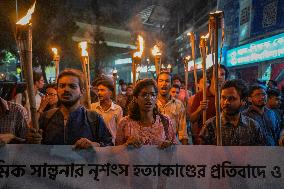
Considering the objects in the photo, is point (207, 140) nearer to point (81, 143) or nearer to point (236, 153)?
point (236, 153)

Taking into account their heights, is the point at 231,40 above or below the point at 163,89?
above

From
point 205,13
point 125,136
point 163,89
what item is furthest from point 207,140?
point 205,13

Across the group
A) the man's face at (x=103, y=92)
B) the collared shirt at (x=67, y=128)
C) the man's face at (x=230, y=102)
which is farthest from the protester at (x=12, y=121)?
the man's face at (x=230, y=102)

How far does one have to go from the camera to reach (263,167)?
3.02 metres

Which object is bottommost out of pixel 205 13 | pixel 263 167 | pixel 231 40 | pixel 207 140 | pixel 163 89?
pixel 263 167

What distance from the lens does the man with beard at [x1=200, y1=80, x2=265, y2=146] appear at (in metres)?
3.28

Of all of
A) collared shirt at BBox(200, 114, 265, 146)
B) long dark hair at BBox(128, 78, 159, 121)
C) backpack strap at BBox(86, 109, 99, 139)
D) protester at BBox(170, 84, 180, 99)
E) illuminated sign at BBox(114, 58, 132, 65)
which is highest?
illuminated sign at BBox(114, 58, 132, 65)

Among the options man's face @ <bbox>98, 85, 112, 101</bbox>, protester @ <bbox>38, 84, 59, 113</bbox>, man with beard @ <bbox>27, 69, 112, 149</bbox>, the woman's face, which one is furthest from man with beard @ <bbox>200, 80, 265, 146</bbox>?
protester @ <bbox>38, 84, 59, 113</bbox>

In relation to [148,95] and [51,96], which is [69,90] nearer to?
[148,95]

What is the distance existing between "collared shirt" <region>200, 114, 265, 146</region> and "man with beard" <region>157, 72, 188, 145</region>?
129 centimetres

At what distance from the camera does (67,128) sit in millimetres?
3051

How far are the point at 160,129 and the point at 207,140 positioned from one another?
471 millimetres

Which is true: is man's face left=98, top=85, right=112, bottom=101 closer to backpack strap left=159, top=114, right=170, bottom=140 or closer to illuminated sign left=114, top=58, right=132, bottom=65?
backpack strap left=159, top=114, right=170, bottom=140

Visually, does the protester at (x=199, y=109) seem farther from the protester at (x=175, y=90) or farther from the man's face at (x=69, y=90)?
the man's face at (x=69, y=90)
